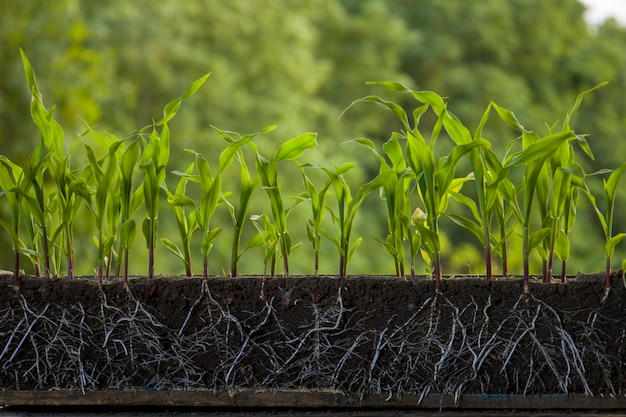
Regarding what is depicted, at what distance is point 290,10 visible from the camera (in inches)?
314

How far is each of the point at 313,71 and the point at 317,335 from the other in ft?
22.9

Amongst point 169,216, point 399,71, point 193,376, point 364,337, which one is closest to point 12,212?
point 193,376

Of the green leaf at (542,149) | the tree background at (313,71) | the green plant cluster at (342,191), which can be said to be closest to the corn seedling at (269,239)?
the green plant cluster at (342,191)

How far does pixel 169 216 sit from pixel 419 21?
457cm

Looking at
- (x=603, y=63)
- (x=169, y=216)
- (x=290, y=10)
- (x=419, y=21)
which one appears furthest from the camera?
(x=419, y=21)

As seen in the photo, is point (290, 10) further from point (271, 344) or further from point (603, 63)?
point (271, 344)

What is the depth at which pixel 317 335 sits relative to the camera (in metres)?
0.86

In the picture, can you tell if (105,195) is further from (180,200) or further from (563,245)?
(563,245)

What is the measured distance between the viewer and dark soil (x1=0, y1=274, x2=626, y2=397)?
0.84 metres

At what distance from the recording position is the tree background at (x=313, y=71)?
441 cm

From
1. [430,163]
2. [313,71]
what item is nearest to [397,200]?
[430,163]

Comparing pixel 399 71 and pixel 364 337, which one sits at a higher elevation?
pixel 399 71

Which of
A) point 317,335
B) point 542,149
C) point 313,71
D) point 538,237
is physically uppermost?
point 313,71

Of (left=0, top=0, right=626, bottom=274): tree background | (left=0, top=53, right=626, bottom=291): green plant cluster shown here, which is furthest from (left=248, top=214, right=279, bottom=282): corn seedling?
(left=0, top=0, right=626, bottom=274): tree background
